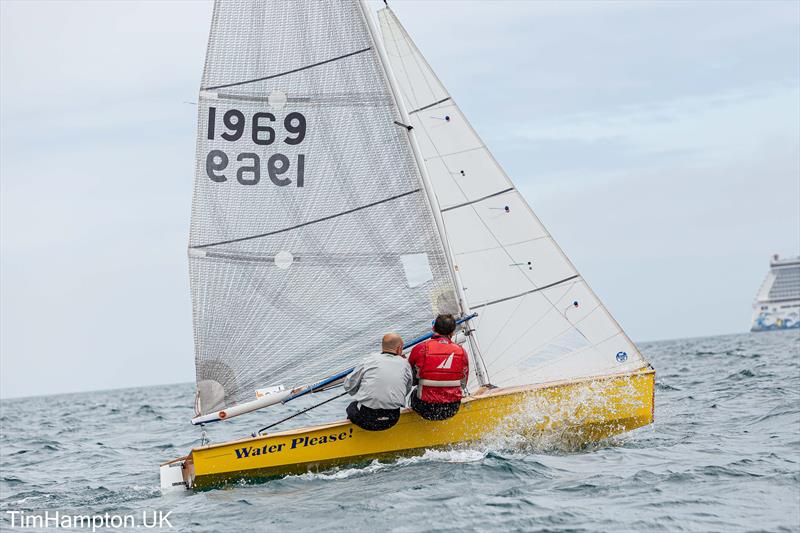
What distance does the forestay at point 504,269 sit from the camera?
9.62 m

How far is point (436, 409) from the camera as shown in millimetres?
8648

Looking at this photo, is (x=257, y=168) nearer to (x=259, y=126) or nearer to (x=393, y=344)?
(x=259, y=126)

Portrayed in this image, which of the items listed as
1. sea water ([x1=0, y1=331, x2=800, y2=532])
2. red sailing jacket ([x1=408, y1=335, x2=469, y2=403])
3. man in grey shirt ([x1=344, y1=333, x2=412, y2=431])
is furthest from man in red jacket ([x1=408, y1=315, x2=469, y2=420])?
sea water ([x1=0, y1=331, x2=800, y2=532])

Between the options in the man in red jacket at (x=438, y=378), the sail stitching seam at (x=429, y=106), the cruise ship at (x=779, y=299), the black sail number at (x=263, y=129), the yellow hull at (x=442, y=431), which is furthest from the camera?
the cruise ship at (x=779, y=299)

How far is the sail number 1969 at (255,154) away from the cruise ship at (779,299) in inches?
3770

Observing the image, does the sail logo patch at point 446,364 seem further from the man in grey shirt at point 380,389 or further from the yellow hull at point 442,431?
the yellow hull at point 442,431

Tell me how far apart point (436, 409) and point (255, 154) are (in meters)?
3.06

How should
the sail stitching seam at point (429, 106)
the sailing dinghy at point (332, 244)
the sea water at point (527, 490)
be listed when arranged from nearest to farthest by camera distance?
the sea water at point (527, 490) < the sailing dinghy at point (332, 244) < the sail stitching seam at point (429, 106)

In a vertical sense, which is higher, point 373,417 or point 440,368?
point 440,368

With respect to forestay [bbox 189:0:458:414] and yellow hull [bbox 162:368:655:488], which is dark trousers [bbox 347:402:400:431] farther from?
forestay [bbox 189:0:458:414]

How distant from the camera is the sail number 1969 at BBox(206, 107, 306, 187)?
377 inches

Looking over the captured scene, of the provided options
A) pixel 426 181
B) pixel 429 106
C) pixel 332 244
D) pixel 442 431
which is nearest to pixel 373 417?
pixel 442 431

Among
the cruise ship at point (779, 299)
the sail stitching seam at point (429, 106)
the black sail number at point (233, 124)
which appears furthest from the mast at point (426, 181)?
the cruise ship at point (779, 299)

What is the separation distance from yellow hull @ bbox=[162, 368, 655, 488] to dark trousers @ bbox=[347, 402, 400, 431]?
0.16 m
